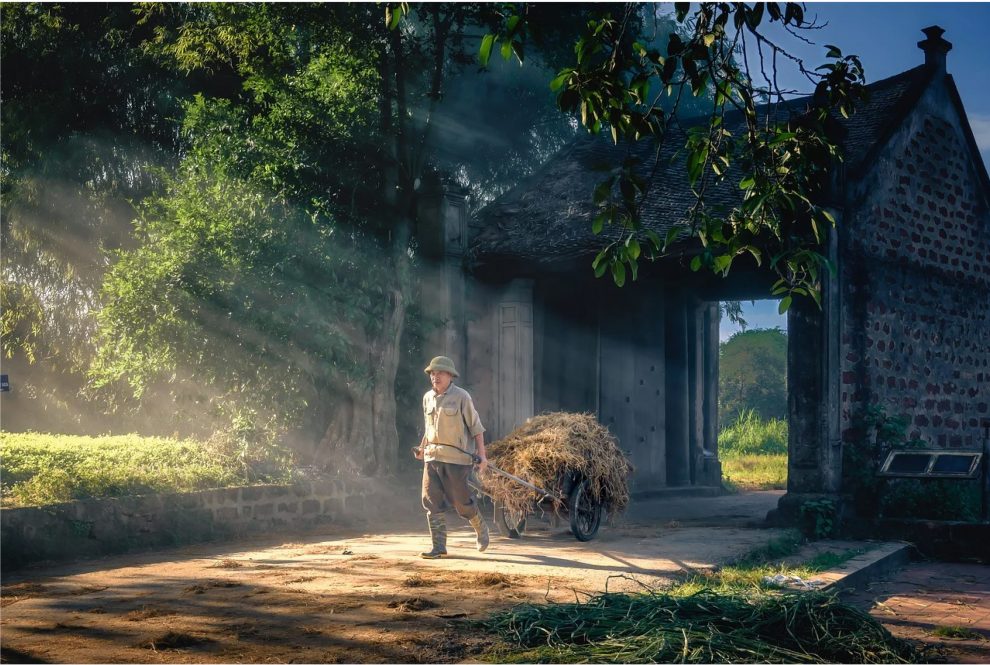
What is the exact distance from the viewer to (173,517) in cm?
1012

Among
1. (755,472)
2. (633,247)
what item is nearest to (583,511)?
(633,247)

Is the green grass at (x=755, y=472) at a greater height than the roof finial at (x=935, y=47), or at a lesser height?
lesser

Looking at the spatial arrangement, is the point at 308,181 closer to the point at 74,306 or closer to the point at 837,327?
the point at 837,327

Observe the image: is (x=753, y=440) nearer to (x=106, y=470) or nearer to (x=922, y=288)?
(x=922, y=288)

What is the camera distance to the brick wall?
40.7 feet

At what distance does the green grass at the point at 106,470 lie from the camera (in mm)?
9547

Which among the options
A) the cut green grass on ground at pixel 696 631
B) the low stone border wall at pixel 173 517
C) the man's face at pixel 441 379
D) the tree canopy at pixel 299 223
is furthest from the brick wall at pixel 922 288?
the cut green grass on ground at pixel 696 631

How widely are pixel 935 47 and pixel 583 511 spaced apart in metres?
9.25

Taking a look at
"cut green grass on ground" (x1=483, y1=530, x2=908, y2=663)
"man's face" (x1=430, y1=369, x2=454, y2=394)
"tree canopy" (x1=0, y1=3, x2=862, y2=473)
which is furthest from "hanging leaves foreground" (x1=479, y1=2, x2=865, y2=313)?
"tree canopy" (x1=0, y1=3, x2=862, y2=473)

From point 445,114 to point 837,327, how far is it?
347 inches

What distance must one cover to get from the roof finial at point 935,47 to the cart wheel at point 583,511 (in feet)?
29.1

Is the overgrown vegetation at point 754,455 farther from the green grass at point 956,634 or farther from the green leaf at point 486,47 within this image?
the green leaf at point 486,47

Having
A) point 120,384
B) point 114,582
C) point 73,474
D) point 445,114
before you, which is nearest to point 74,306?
point 120,384

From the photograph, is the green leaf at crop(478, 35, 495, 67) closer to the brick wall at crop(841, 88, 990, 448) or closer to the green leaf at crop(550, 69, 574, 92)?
the green leaf at crop(550, 69, 574, 92)
